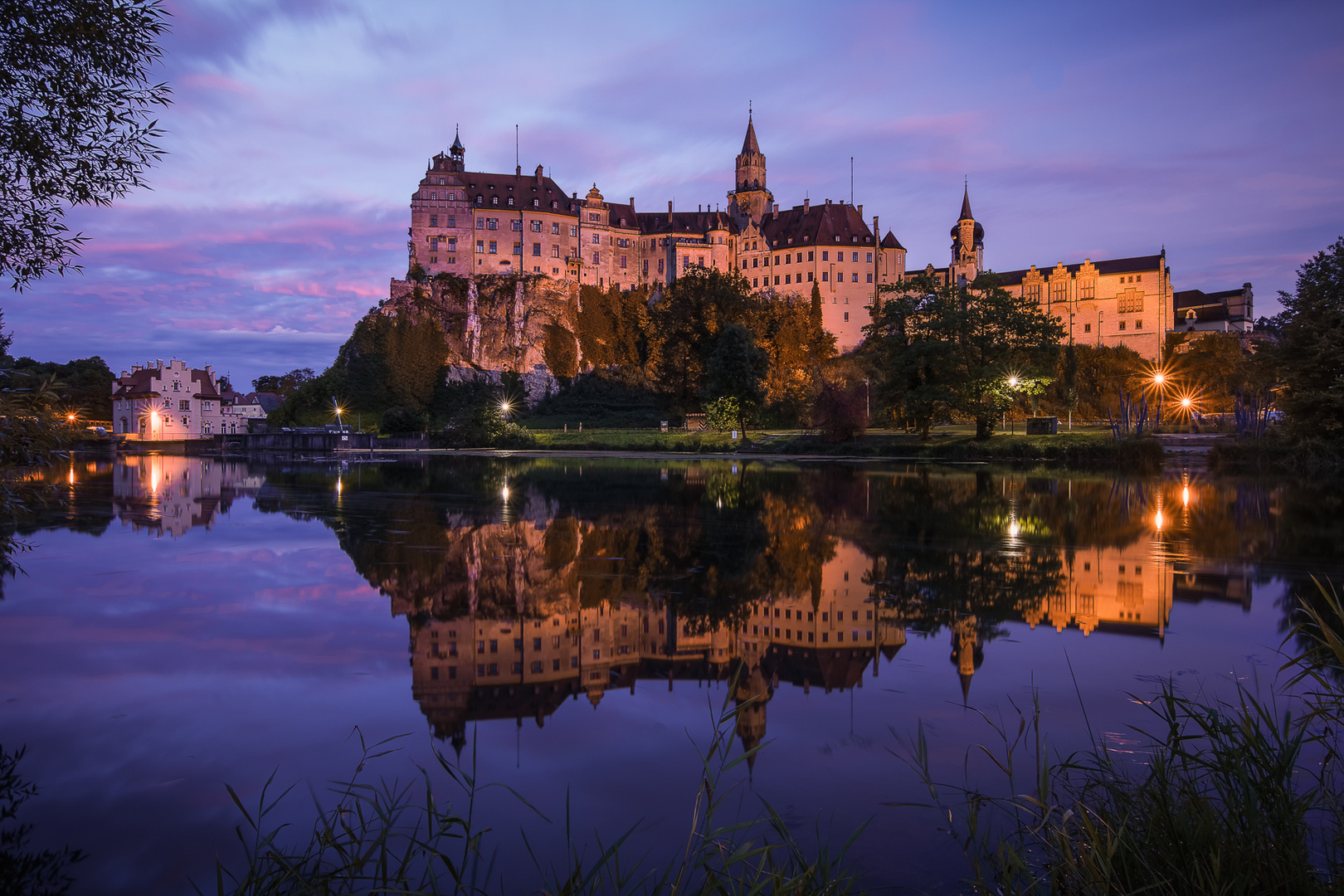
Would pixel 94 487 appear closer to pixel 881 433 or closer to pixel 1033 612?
pixel 1033 612

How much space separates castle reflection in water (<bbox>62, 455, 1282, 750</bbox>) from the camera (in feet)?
21.6

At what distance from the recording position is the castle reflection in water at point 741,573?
657 centimetres

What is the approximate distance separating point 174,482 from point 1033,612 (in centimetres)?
3127

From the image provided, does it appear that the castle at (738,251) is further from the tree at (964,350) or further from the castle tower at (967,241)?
the tree at (964,350)

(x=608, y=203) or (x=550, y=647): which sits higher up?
(x=608, y=203)

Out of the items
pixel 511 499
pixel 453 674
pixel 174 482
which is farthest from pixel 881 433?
pixel 453 674

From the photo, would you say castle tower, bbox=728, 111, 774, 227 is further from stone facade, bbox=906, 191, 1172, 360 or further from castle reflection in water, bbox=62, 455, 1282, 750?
castle reflection in water, bbox=62, 455, 1282, 750

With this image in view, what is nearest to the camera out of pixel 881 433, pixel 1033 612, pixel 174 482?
pixel 1033 612

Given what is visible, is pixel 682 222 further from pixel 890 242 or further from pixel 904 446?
pixel 904 446

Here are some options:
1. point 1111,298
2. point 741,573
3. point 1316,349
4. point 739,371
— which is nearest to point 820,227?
point 1111,298

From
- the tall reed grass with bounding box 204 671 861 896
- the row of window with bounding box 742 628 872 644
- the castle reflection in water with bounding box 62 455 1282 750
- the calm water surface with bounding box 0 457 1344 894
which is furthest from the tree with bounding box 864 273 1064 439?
the tall reed grass with bounding box 204 671 861 896

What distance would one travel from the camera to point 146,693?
6.06 meters

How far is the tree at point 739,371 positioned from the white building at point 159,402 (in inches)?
2448

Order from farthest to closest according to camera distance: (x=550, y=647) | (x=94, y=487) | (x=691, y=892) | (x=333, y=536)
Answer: (x=94, y=487), (x=333, y=536), (x=550, y=647), (x=691, y=892)
